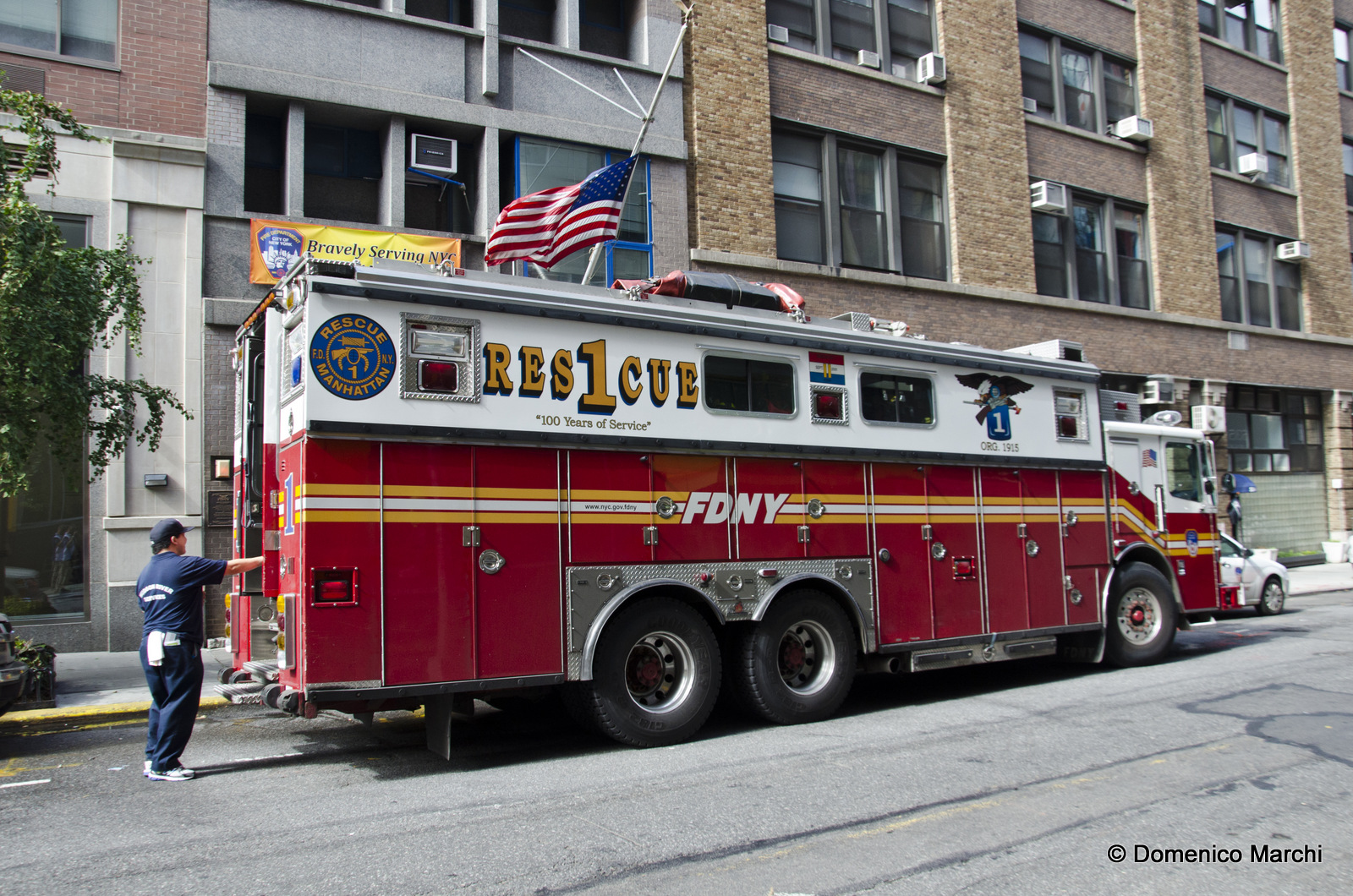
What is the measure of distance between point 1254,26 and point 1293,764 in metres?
25.8

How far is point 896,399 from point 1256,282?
2090 centimetres

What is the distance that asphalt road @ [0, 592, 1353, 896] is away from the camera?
15.1ft

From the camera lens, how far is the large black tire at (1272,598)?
16.2 m

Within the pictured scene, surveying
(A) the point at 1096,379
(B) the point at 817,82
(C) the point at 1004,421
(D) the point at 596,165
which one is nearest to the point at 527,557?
(C) the point at 1004,421

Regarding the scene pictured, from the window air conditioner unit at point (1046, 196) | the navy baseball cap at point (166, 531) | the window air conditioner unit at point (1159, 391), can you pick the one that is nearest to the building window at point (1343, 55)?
the window air conditioner unit at point (1159, 391)

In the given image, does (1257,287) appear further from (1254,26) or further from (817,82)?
(817,82)

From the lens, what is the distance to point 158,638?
21.4 feet

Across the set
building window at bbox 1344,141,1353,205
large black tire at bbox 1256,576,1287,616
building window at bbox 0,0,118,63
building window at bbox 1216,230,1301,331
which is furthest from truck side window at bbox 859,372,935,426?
building window at bbox 1344,141,1353,205

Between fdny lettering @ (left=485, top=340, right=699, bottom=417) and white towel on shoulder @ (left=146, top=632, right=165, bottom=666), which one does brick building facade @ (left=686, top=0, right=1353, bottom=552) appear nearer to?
fdny lettering @ (left=485, top=340, right=699, bottom=417)

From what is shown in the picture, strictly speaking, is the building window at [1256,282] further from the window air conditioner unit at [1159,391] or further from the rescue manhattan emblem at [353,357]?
the rescue manhattan emblem at [353,357]

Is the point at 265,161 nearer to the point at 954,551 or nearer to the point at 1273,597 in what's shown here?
the point at 954,551

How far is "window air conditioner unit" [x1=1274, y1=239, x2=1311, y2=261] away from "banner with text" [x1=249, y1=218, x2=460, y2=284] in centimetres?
2178

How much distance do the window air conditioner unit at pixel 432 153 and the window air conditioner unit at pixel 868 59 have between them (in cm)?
837

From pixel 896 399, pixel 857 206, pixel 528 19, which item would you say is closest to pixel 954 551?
pixel 896 399
